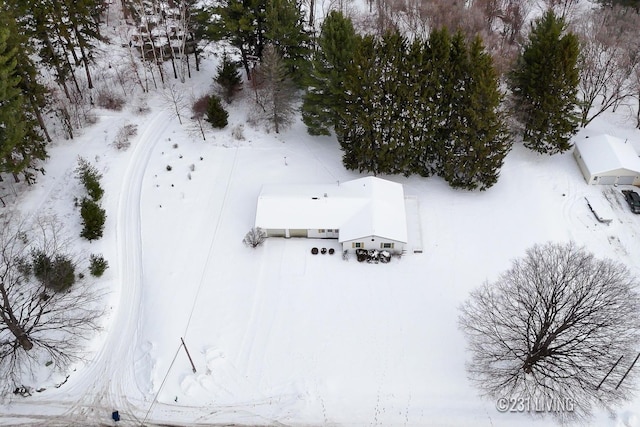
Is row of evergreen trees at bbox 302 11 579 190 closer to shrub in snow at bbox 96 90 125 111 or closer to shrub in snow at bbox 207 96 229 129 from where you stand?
shrub in snow at bbox 207 96 229 129

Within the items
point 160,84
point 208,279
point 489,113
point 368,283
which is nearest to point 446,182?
point 489,113

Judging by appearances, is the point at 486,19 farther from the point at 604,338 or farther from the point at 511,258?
the point at 604,338

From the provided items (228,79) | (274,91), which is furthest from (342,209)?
(228,79)

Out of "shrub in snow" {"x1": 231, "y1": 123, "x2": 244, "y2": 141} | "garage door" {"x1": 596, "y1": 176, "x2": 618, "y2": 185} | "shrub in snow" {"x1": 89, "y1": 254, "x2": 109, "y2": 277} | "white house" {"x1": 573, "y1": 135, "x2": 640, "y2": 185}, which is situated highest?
"white house" {"x1": 573, "y1": 135, "x2": 640, "y2": 185}

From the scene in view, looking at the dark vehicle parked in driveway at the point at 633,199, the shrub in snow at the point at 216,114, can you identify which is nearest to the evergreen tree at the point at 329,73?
the shrub in snow at the point at 216,114

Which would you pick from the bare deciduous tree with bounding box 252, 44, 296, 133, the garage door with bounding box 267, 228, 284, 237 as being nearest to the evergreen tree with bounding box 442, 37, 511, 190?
the garage door with bounding box 267, 228, 284, 237

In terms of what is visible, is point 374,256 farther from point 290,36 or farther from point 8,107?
Result: point 8,107

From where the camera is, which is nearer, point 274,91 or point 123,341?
point 123,341
